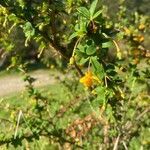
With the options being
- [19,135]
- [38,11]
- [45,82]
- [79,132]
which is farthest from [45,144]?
[45,82]

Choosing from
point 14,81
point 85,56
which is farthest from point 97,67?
point 14,81

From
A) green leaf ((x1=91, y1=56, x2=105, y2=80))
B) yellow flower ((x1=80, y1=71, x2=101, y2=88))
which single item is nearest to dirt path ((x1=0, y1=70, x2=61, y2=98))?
yellow flower ((x1=80, y1=71, x2=101, y2=88))

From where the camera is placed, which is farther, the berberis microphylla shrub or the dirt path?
the dirt path

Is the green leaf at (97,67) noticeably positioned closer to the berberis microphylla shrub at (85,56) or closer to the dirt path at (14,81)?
the berberis microphylla shrub at (85,56)

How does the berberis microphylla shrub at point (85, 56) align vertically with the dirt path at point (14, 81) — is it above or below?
above

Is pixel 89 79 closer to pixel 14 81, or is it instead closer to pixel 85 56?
pixel 85 56

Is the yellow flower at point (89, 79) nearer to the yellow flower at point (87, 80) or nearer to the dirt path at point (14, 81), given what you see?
the yellow flower at point (87, 80)

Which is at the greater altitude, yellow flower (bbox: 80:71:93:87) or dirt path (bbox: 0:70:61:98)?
yellow flower (bbox: 80:71:93:87)

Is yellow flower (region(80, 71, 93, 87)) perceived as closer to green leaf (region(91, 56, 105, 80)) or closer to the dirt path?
green leaf (region(91, 56, 105, 80))

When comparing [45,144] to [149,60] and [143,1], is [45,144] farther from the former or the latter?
[143,1]

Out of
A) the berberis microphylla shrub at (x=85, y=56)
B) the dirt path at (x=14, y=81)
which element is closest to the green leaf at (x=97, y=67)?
the berberis microphylla shrub at (x=85, y=56)

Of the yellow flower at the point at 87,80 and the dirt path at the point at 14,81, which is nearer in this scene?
the yellow flower at the point at 87,80
